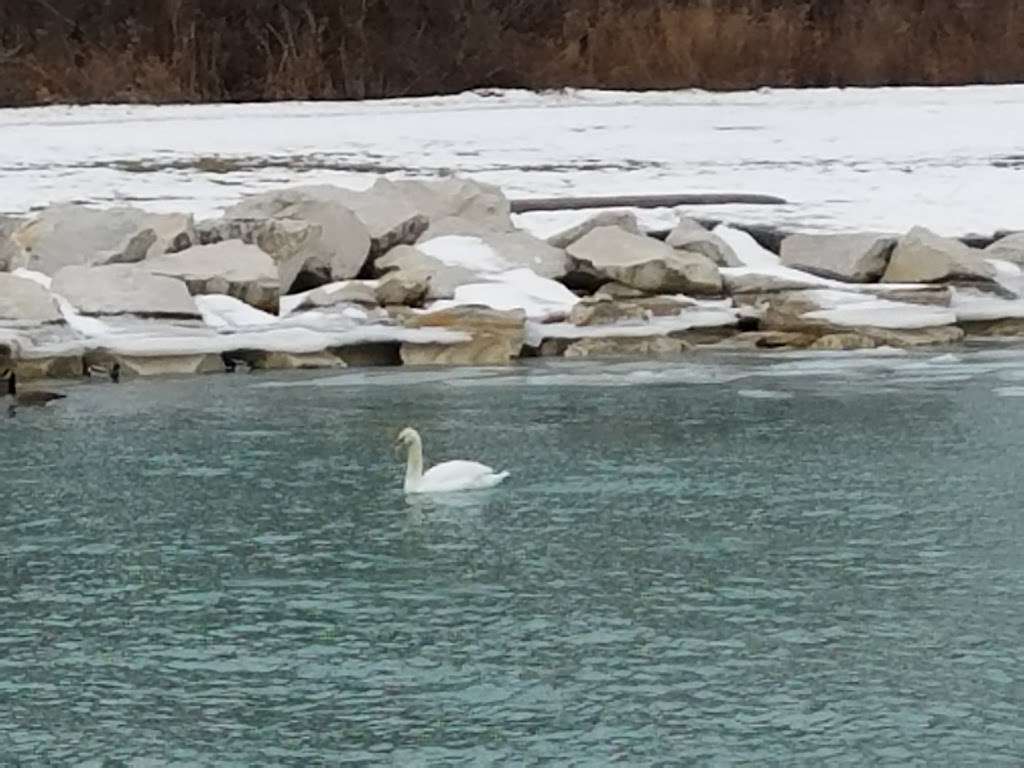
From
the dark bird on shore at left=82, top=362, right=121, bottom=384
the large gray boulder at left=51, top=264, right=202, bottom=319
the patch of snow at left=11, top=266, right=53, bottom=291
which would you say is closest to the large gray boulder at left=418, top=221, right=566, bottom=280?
the large gray boulder at left=51, top=264, right=202, bottom=319

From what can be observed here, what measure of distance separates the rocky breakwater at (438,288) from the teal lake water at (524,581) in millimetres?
1730

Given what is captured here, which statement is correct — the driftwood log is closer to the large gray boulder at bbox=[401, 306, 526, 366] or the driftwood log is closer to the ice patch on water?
the large gray boulder at bbox=[401, 306, 526, 366]

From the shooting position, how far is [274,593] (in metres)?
8.71

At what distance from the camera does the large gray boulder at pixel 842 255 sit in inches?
676

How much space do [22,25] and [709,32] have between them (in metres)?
9.72

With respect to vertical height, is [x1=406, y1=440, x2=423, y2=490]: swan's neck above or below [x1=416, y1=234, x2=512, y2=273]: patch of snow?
above

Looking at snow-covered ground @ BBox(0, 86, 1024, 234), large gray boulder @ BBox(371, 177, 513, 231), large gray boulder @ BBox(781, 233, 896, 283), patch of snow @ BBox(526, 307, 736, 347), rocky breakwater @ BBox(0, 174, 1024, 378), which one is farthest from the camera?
snow-covered ground @ BBox(0, 86, 1024, 234)

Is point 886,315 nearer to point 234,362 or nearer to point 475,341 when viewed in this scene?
point 475,341

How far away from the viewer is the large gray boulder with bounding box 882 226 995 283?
1688 centimetres

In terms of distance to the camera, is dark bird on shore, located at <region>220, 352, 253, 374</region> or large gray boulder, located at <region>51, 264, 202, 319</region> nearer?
Result: dark bird on shore, located at <region>220, 352, 253, 374</region>

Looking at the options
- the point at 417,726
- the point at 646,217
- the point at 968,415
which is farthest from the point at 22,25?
the point at 417,726

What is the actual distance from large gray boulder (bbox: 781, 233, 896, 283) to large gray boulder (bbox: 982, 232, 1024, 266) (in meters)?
0.96

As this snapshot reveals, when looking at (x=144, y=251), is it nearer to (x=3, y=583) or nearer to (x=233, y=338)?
(x=233, y=338)

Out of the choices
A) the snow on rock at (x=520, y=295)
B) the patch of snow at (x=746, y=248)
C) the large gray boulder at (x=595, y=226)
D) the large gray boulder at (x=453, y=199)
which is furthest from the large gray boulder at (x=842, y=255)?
the large gray boulder at (x=453, y=199)
